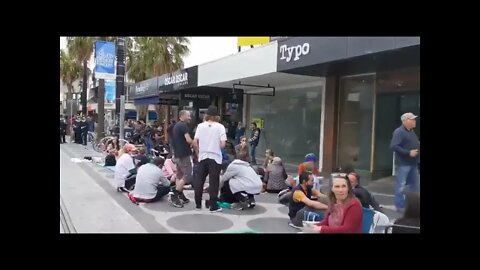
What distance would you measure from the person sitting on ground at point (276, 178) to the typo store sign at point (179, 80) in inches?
254

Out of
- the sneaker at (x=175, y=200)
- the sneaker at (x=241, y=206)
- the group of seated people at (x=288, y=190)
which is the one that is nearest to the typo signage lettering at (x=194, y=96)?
the group of seated people at (x=288, y=190)

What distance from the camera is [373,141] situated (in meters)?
8.91

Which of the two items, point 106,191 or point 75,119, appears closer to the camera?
point 106,191

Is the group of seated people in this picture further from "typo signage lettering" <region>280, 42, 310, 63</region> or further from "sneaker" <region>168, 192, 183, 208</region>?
"typo signage lettering" <region>280, 42, 310, 63</region>

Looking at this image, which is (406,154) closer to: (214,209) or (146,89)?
(214,209)

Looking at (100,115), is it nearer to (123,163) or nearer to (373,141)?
(123,163)

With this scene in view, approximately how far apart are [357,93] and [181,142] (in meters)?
5.32

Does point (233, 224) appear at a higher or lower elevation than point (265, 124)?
lower

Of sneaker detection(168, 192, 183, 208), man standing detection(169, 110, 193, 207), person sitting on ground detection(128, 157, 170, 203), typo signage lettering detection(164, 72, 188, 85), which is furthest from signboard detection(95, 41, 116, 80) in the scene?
sneaker detection(168, 192, 183, 208)

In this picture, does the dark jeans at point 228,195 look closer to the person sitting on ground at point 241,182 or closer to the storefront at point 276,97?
the person sitting on ground at point 241,182

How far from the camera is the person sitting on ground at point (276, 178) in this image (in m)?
7.00

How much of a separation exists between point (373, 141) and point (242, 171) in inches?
181

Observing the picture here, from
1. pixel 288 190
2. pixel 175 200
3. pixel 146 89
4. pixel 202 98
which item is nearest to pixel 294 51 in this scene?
pixel 288 190
